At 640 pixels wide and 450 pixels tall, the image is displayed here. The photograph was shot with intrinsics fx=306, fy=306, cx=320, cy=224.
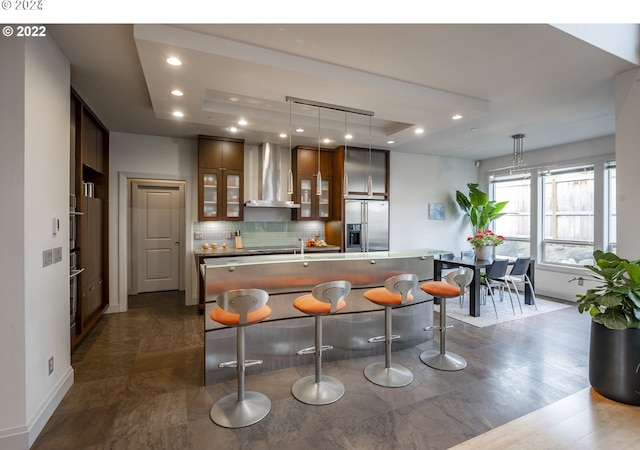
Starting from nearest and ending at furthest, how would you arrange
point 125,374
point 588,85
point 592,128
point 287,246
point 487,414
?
1. point 487,414
2. point 125,374
3. point 588,85
4. point 592,128
5. point 287,246

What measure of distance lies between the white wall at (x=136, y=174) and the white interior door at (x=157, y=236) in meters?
1.12

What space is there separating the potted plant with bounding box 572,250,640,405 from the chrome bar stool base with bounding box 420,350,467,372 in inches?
41.1

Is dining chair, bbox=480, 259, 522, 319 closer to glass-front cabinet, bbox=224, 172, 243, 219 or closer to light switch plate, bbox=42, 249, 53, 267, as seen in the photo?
glass-front cabinet, bbox=224, 172, 243, 219

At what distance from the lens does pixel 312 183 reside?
5.64 meters

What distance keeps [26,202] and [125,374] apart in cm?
181

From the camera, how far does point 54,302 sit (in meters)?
2.44

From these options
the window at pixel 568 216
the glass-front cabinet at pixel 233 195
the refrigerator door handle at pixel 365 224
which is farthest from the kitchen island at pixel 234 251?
the window at pixel 568 216

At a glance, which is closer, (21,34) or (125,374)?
(21,34)

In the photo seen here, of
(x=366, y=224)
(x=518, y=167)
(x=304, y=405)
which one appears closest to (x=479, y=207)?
(x=518, y=167)

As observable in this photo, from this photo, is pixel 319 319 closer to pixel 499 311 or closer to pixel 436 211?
pixel 499 311

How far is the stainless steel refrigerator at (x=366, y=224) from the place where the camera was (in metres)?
5.52

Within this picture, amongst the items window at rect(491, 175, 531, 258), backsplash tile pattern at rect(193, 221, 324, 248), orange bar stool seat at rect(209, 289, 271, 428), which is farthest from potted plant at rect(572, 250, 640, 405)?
window at rect(491, 175, 531, 258)

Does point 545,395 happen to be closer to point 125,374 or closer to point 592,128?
point 125,374
